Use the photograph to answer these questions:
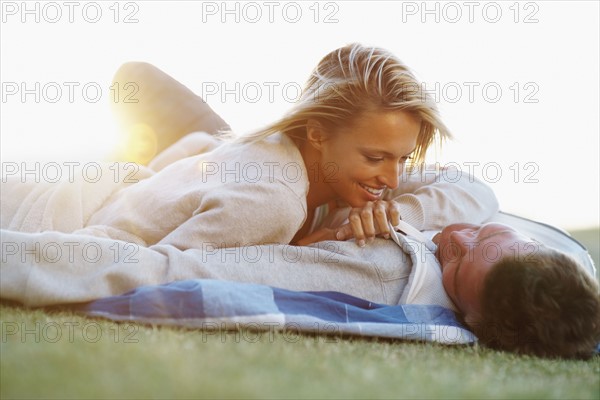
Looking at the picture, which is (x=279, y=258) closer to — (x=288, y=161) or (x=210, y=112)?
(x=288, y=161)

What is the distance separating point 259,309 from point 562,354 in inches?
28.9

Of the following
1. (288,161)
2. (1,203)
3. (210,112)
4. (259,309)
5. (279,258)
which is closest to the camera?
(259,309)

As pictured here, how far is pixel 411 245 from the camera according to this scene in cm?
183

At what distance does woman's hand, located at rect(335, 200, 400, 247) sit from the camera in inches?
73.0

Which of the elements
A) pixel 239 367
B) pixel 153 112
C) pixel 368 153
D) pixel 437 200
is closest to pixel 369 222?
pixel 368 153

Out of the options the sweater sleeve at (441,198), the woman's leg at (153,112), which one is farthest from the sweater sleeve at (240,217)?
the woman's leg at (153,112)

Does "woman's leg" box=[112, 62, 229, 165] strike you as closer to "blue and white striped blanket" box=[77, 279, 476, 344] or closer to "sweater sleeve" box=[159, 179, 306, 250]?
"sweater sleeve" box=[159, 179, 306, 250]

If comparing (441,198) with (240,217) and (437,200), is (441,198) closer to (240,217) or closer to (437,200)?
(437,200)

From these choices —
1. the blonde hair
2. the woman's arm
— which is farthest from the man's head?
the blonde hair

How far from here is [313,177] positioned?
215cm

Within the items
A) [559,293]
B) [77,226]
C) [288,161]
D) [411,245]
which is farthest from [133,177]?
[559,293]

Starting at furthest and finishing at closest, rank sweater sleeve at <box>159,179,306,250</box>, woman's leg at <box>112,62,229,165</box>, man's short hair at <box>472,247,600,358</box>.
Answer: woman's leg at <box>112,62,229,165</box>
sweater sleeve at <box>159,179,306,250</box>
man's short hair at <box>472,247,600,358</box>

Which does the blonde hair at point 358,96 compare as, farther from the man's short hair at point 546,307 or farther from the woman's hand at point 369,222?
the man's short hair at point 546,307

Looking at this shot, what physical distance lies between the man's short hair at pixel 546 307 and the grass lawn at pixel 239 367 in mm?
112
